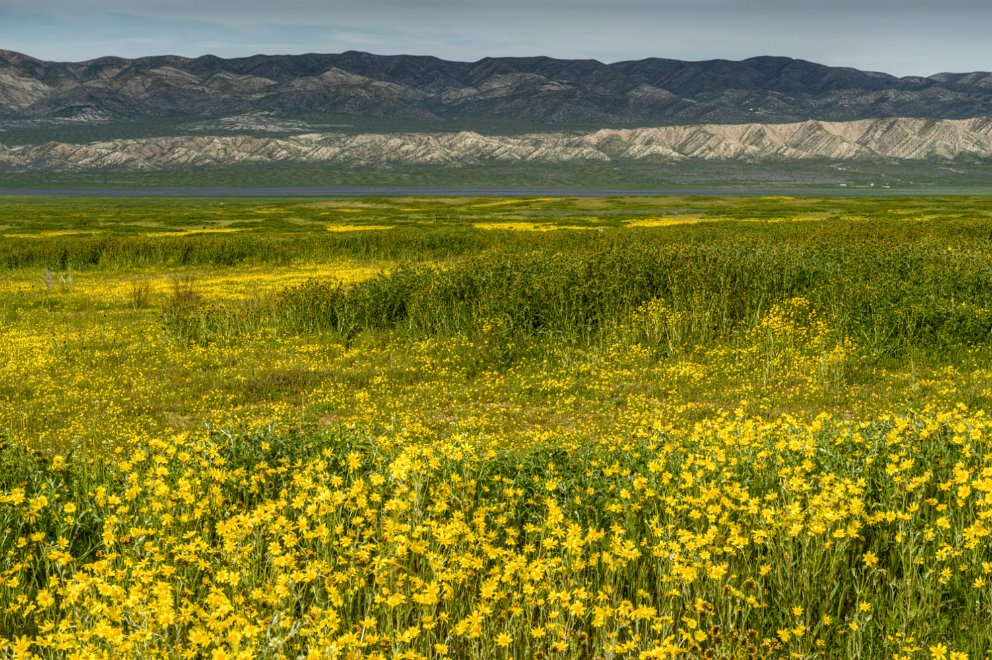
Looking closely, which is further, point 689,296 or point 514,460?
point 689,296

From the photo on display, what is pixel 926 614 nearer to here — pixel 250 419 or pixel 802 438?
pixel 802 438

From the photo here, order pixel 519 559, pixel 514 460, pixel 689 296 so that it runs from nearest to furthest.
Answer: pixel 519 559 → pixel 514 460 → pixel 689 296

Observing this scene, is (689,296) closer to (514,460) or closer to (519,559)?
(514,460)

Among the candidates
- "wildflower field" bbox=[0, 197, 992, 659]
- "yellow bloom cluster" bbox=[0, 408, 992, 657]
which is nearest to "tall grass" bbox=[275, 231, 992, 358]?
"wildflower field" bbox=[0, 197, 992, 659]

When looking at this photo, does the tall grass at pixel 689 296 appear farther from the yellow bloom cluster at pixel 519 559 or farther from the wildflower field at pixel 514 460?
the yellow bloom cluster at pixel 519 559

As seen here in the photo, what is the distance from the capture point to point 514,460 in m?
8.51

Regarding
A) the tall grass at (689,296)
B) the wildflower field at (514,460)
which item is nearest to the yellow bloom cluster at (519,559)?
the wildflower field at (514,460)

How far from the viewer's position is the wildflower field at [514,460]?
210 inches

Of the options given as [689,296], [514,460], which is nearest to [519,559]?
[514,460]

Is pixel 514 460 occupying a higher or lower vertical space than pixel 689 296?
lower

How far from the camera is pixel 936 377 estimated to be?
612 inches

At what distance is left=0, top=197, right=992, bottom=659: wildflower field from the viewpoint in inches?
210

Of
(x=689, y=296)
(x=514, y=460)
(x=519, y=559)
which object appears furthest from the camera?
(x=689, y=296)

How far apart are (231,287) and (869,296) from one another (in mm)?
23927
